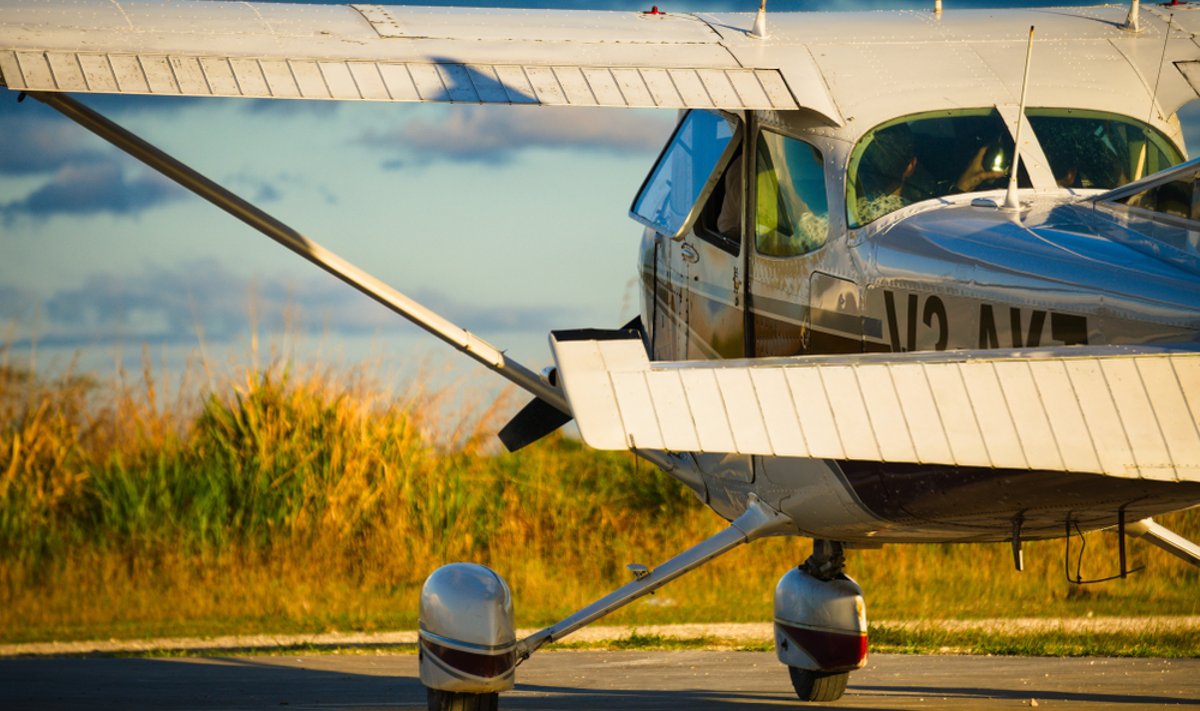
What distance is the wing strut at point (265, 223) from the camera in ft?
20.5

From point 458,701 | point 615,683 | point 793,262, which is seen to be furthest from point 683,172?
point 615,683

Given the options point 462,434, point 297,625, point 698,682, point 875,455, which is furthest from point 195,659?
point 875,455

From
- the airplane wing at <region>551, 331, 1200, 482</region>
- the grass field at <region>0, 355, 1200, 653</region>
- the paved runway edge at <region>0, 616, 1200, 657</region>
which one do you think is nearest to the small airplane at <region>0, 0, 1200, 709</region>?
the airplane wing at <region>551, 331, 1200, 482</region>

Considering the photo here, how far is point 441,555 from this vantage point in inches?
558

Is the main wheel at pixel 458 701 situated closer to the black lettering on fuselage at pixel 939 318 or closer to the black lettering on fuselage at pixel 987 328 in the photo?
the black lettering on fuselage at pixel 939 318

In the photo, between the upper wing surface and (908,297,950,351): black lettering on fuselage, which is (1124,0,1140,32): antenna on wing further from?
(908,297,950,351): black lettering on fuselage

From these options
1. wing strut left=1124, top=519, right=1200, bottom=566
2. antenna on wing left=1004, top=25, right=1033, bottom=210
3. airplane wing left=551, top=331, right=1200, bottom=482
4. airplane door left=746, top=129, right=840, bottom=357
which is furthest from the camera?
wing strut left=1124, top=519, right=1200, bottom=566

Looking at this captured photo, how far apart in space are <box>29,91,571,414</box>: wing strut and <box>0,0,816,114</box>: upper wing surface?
0.60 ft

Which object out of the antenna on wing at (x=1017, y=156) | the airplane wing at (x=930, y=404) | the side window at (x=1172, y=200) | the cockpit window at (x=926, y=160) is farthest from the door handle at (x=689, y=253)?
the airplane wing at (x=930, y=404)

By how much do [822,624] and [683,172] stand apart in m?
2.46

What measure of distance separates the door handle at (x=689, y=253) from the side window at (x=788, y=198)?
646 mm

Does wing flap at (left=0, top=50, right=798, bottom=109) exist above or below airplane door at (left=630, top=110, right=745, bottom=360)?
above

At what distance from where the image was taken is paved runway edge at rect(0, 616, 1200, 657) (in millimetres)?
11078

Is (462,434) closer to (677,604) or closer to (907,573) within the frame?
(677,604)
